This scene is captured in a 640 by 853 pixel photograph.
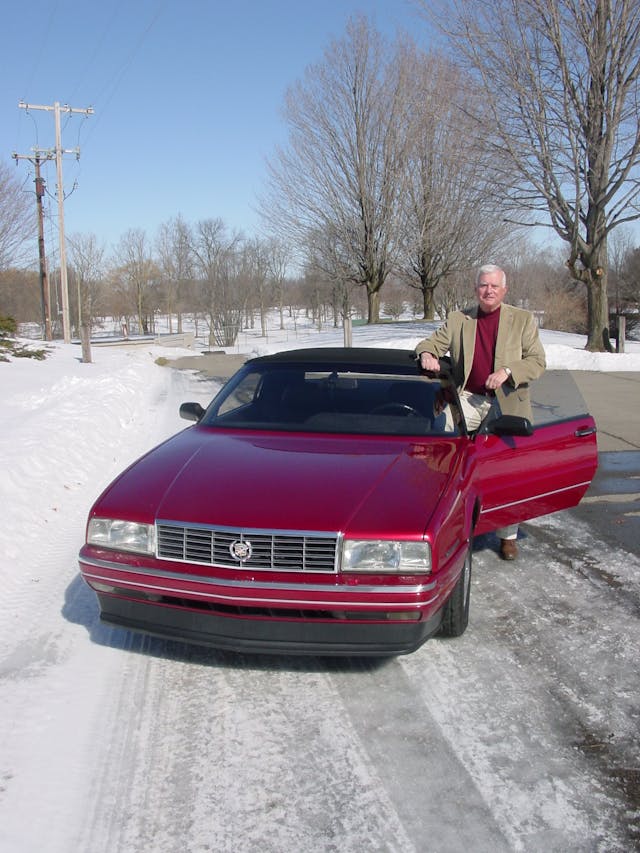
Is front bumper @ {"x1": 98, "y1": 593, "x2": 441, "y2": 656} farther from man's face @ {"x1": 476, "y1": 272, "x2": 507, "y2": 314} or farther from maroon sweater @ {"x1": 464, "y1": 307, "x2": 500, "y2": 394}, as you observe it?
man's face @ {"x1": 476, "y1": 272, "x2": 507, "y2": 314}

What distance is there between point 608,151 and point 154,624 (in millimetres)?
19625

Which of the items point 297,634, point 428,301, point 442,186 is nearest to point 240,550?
point 297,634

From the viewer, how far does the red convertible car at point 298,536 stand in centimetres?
319

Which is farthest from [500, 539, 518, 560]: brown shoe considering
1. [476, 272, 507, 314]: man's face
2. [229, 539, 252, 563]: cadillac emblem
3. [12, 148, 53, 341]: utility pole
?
[12, 148, 53, 341]: utility pole

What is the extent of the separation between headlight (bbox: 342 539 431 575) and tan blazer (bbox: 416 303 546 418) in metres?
2.03

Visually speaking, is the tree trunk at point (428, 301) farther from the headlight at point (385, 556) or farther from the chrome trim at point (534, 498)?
the headlight at point (385, 556)

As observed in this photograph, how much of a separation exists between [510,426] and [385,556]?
152 centimetres

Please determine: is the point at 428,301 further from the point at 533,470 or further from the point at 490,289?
the point at 533,470

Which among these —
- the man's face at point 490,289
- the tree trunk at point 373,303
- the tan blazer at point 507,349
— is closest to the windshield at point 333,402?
the tan blazer at point 507,349

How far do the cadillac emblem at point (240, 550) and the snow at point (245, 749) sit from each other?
658mm

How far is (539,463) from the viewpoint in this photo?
4.82 m

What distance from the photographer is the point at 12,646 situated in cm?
389

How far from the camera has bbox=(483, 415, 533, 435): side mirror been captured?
4352 millimetres

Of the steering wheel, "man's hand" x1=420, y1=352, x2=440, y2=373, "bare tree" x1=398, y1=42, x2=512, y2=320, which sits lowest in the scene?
the steering wheel
